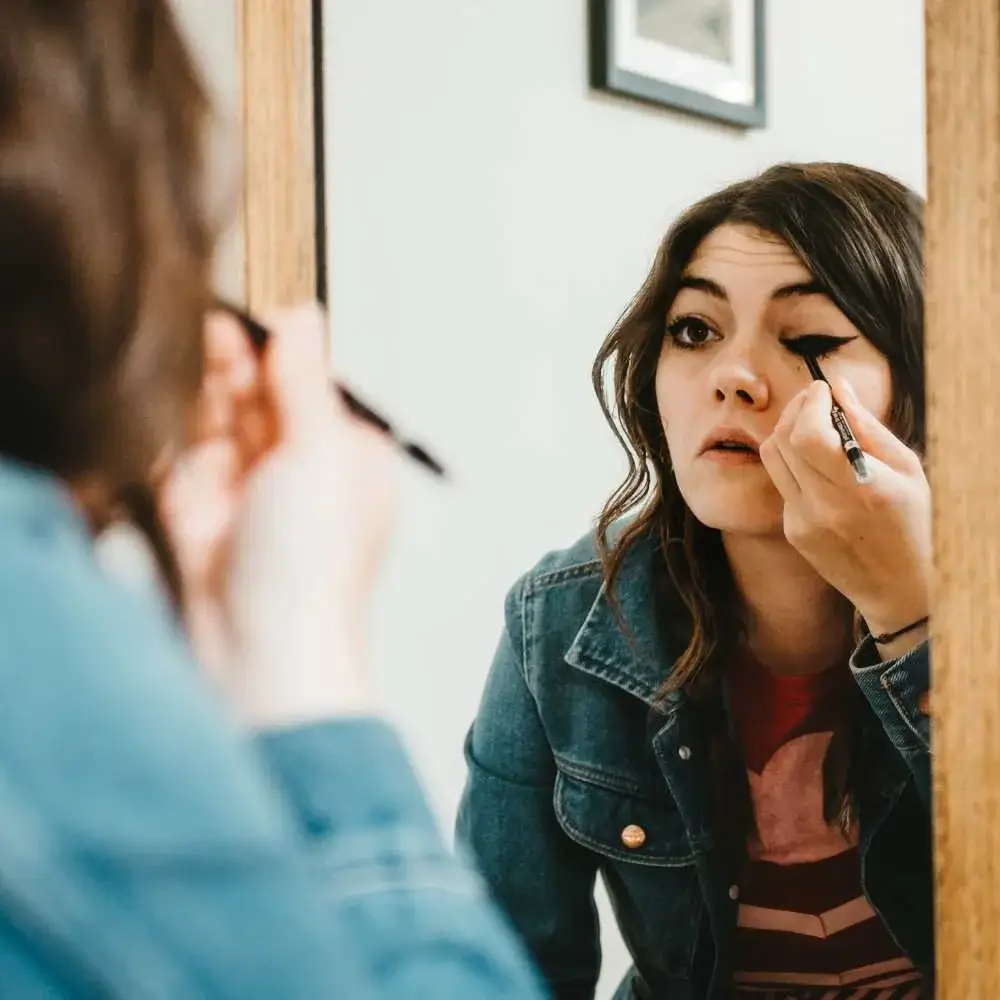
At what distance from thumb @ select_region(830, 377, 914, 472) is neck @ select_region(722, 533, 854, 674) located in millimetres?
75

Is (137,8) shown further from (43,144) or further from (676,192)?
(676,192)

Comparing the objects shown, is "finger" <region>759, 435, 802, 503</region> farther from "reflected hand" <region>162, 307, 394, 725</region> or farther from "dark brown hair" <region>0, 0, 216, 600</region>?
"dark brown hair" <region>0, 0, 216, 600</region>

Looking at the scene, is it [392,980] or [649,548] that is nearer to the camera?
[392,980]

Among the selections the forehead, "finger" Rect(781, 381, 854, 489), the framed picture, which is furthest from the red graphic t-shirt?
the framed picture

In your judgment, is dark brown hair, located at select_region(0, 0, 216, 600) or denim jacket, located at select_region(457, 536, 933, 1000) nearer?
dark brown hair, located at select_region(0, 0, 216, 600)

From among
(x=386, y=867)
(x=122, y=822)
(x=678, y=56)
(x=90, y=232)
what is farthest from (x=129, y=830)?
(x=678, y=56)

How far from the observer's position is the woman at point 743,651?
59 centimetres

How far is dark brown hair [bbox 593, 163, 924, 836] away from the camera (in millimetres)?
586

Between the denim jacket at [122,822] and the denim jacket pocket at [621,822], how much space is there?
0.28 m

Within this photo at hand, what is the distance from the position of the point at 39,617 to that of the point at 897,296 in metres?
0.43

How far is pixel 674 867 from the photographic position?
674 millimetres

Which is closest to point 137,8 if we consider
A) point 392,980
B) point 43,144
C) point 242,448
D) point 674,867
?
point 43,144

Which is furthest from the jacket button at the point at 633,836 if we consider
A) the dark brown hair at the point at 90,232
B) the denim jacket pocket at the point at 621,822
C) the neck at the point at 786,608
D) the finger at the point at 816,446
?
the dark brown hair at the point at 90,232

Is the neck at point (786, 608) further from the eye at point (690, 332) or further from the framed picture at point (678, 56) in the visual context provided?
the framed picture at point (678, 56)
